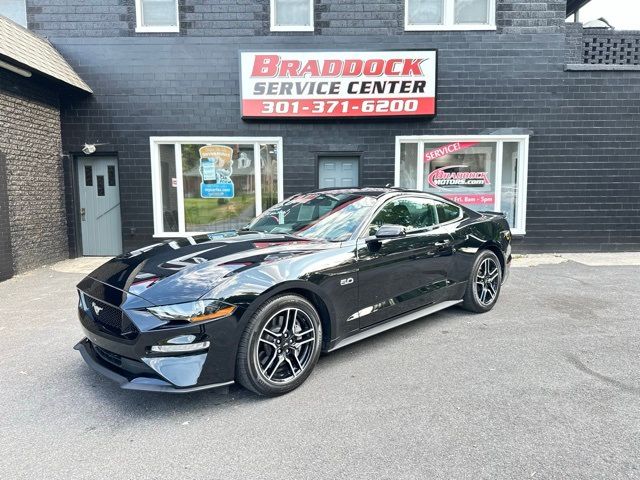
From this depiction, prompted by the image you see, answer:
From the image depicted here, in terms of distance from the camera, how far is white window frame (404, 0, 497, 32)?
27.3 ft

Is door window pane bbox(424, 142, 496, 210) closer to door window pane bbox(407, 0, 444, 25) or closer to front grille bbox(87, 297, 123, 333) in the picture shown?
door window pane bbox(407, 0, 444, 25)

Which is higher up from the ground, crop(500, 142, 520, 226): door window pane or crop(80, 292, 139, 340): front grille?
crop(500, 142, 520, 226): door window pane

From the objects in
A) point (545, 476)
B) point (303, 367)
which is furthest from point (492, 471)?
point (303, 367)

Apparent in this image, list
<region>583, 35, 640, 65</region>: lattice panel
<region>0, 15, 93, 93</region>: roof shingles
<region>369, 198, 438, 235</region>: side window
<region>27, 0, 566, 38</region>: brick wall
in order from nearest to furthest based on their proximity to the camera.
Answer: <region>369, 198, 438, 235</region>: side window, <region>0, 15, 93, 93</region>: roof shingles, <region>27, 0, 566, 38</region>: brick wall, <region>583, 35, 640, 65</region>: lattice panel

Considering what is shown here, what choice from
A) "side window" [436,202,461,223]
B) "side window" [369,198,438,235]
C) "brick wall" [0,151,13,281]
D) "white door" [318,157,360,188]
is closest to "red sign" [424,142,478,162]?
"white door" [318,157,360,188]

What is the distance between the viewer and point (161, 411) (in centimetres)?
287

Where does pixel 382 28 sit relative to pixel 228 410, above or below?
above

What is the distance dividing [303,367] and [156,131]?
6.98 metres

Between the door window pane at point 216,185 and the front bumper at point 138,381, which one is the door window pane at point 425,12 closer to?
the door window pane at point 216,185

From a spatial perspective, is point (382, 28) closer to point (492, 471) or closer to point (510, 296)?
point (510, 296)

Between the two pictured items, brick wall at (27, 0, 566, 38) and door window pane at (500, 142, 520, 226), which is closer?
brick wall at (27, 0, 566, 38)

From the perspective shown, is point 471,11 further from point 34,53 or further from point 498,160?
point 34,53

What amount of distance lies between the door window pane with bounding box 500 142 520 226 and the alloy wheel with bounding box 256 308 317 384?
706 cm

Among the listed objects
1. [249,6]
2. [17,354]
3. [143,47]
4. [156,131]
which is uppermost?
[249,6]
